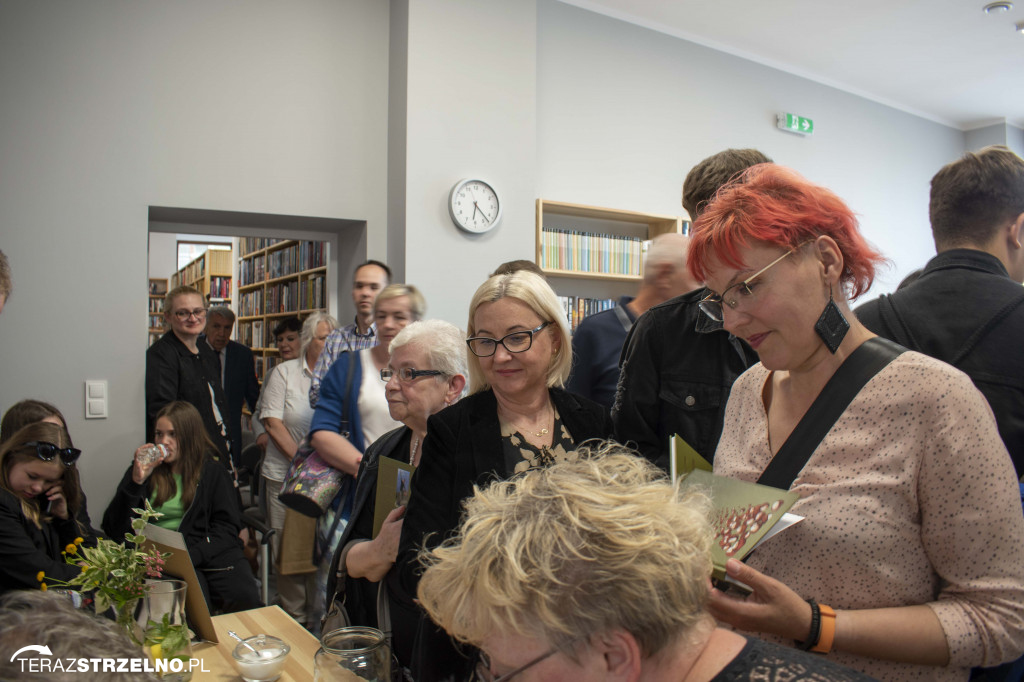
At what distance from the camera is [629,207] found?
215 inches

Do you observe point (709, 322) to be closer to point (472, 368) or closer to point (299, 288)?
point (472, 368)

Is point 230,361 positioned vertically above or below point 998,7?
below

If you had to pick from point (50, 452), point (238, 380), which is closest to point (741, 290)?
point (50, 452)

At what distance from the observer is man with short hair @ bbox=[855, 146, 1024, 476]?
4.63 ft

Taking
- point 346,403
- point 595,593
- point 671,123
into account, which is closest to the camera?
point 595,593

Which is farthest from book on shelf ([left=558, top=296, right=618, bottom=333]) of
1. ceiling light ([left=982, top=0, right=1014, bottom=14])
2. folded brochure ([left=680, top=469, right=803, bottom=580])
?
folded brochure ([left=680, top=469, right=803, bottom=580])

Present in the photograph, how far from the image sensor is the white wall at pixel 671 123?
202 inches

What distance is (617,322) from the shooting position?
2.30m

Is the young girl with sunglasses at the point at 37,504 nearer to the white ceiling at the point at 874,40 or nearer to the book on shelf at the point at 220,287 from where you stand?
the white ceiling at the point at 874,40

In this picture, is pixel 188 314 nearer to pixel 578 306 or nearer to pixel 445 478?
pixel 578 306

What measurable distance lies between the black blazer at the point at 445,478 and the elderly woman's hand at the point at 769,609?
0.50m

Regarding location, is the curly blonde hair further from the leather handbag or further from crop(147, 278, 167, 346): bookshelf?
crop(147, 278, 167, 346): bookshelf

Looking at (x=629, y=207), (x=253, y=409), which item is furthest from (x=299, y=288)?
(x=629, y=207)

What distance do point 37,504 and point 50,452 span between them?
0.20 meters
